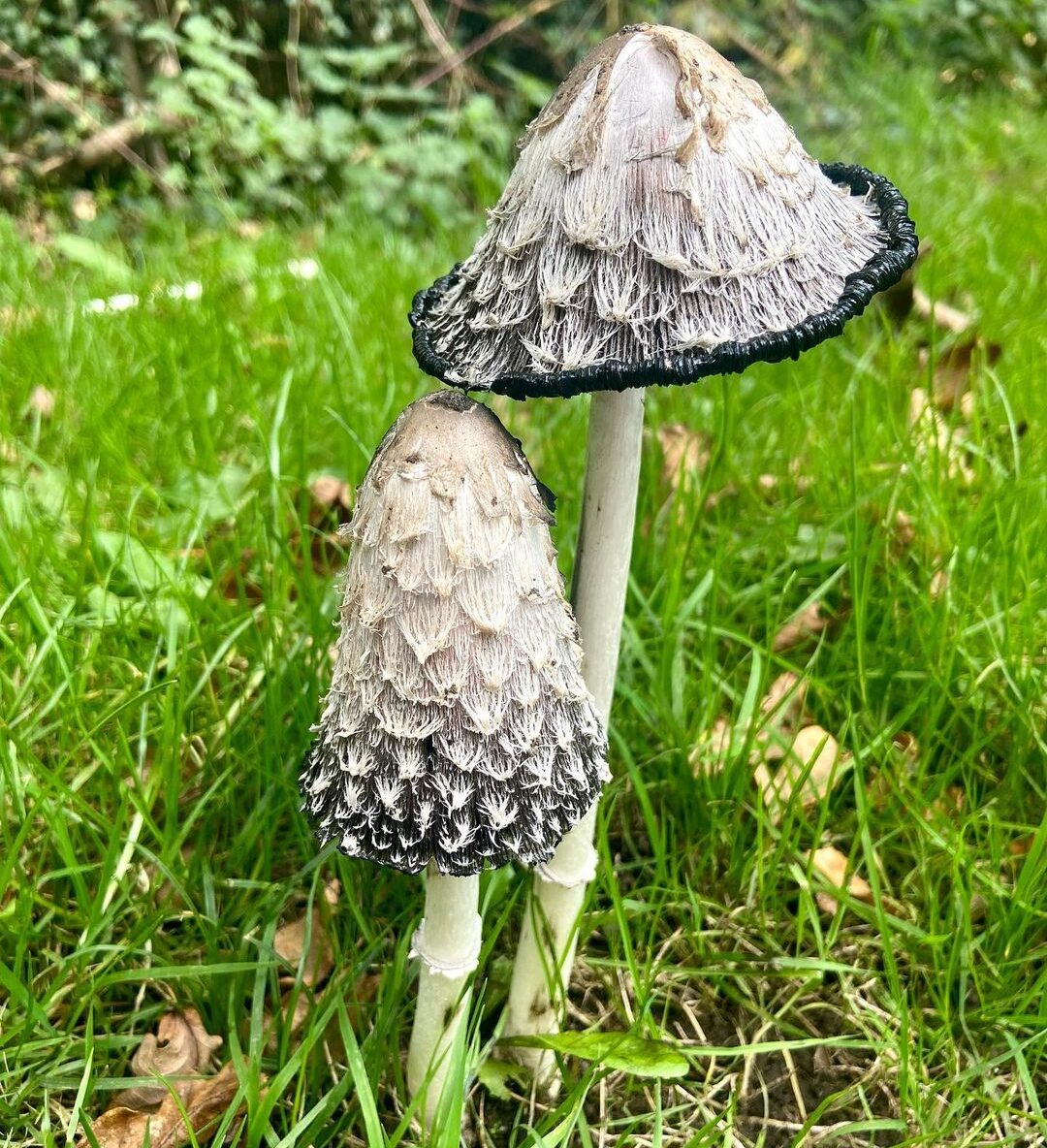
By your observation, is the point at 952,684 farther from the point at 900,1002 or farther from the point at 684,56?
the point at 684,56

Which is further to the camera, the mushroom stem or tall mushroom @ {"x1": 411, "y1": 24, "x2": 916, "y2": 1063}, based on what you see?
the mushroom stem

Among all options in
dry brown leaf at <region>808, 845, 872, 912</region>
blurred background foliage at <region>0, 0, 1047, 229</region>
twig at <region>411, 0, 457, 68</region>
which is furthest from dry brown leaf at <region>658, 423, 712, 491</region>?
twig at <region>411, 0, 457, 68</region>

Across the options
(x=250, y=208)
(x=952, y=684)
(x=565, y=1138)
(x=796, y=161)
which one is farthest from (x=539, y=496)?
(x=250, y=208)

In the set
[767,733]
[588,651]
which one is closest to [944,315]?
[767,733]

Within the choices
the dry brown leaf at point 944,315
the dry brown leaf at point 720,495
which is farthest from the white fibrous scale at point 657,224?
the dry brown leaf at point 944,315

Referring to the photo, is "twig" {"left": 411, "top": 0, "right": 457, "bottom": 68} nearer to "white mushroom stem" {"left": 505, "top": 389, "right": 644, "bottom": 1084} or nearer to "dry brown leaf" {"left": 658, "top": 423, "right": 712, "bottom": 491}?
"dry brown leaf" {"left": 658, "top": 423, "right": 712, "bottom": 491}
